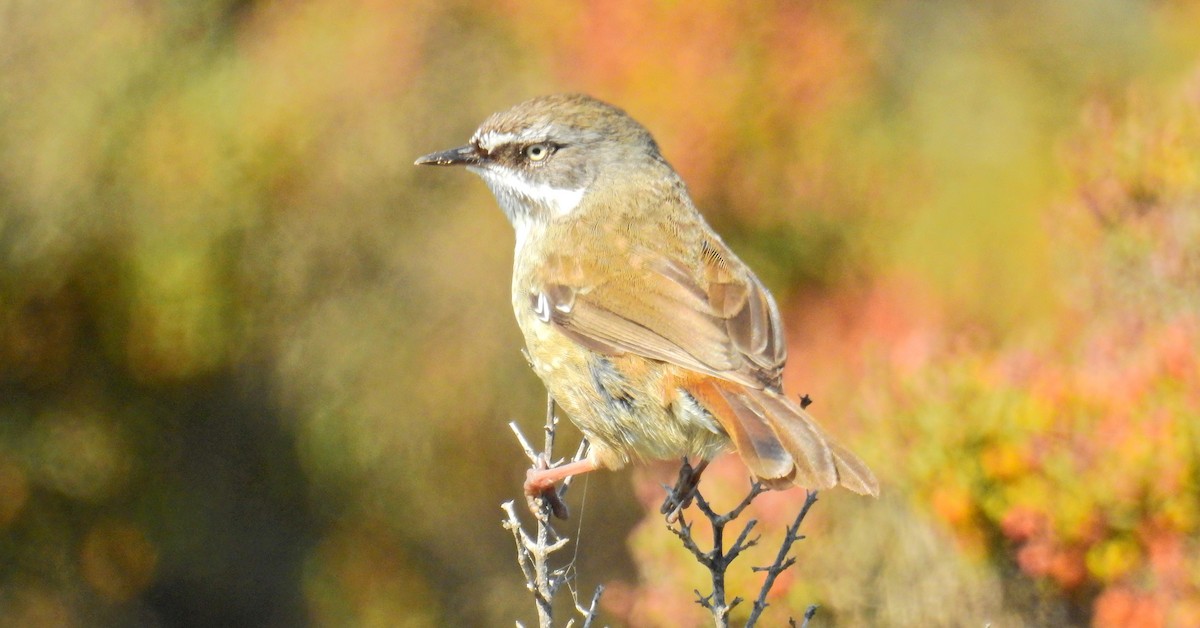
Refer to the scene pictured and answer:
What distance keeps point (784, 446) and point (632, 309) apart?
71 cm

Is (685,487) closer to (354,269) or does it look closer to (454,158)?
(454,158)

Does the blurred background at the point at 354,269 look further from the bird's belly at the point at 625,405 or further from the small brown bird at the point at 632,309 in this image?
the bird's belly at the point at 625,405

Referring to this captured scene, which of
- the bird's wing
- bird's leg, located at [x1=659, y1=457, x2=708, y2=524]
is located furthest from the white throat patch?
bird's leg, located at [x1=659, y1=457, x2=708, y2=524]

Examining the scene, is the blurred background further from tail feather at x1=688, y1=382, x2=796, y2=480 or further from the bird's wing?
tail feather at x1=688, y1=382, x2=796, y2=480

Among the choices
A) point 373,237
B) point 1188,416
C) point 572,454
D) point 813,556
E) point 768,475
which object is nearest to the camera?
point 768,475

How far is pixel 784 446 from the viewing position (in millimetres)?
2635

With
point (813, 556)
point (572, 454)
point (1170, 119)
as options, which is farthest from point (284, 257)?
point (1170, 119)

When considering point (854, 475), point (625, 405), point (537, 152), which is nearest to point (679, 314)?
point (625, 405)

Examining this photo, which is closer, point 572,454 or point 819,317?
point 572,454

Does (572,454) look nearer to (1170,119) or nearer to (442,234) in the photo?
(442,234)

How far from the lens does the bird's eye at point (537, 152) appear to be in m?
3.72

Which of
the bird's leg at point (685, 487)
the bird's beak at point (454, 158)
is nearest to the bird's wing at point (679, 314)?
the bird's leg at point (685, 487)

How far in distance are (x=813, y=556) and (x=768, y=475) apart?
1.48 m

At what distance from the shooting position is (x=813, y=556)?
394 centimetres
